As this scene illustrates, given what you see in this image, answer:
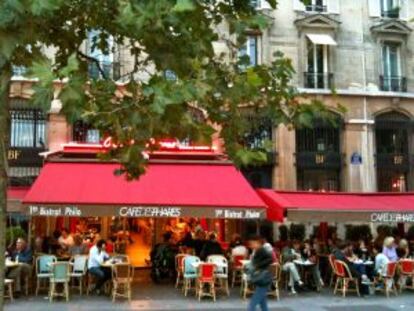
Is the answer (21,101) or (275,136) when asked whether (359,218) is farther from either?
(21,101)

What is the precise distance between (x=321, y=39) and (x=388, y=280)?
1035 cm

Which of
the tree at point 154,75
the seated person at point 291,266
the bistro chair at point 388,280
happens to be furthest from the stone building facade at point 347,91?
the tree at point 154,75

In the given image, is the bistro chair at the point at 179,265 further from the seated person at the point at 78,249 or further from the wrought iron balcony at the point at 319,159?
the wrought iron balcony at the point at 319,159

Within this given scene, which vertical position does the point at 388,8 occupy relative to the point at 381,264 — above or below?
above

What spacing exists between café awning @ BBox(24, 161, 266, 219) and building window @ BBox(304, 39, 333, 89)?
6.74 meters

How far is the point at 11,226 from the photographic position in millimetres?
19344

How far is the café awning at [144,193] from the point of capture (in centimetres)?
1504

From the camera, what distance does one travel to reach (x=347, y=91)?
75.6 ft

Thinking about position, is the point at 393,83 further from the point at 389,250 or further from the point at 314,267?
the point at 314,267

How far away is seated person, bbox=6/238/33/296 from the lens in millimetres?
14578

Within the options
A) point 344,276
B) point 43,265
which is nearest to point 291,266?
point 344,276

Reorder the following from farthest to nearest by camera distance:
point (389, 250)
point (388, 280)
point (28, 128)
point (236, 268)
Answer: point (28, 128) → point (389, 250) → point (236, 268) → point (388, 280)

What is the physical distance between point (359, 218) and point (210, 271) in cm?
495

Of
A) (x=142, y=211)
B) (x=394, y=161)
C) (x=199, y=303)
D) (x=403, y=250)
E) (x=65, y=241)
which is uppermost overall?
(x=394, y=161)
